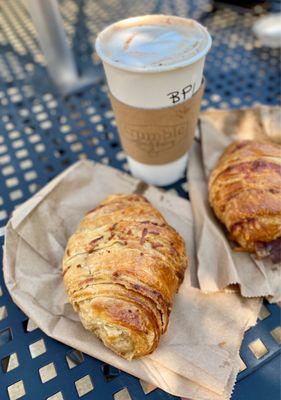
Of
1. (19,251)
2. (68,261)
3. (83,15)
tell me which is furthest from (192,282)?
(83,15)

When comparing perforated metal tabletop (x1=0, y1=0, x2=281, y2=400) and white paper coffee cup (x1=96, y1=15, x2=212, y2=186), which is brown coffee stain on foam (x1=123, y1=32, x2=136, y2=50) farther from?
perforated metal tabletop (x1=0, y1=0, x2=281, y2=400)

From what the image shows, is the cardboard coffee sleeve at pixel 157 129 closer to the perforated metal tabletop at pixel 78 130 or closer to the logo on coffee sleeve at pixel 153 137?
the logo on coffee sleeve at pixel 153 137

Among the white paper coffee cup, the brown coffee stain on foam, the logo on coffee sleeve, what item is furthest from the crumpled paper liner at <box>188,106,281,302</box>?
the brown coffee stain on foam

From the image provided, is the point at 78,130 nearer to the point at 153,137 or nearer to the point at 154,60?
the point at 153,137

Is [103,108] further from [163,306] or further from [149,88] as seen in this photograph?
[163,306]

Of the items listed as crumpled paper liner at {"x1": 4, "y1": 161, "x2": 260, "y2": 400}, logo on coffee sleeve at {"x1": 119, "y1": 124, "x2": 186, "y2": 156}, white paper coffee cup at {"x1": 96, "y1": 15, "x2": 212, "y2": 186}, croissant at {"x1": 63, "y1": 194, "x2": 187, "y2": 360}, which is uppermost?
white paper coffee cup at {"x1": 96, "y1": 15, "x2": 212, "y2": 186}

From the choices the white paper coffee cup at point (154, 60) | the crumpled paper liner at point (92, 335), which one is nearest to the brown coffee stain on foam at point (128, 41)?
the white paper coffee cup at point (154, 60)
